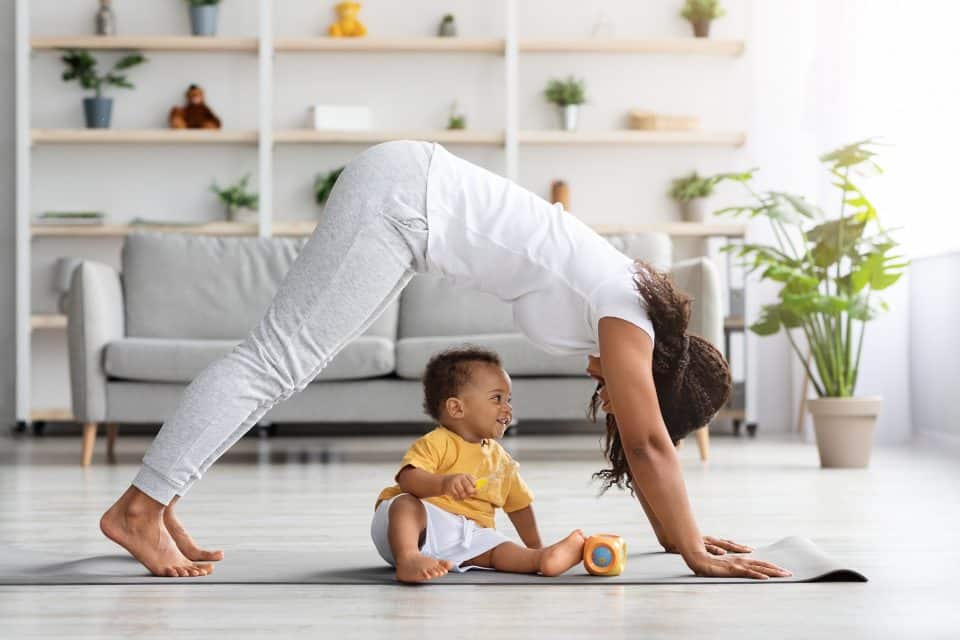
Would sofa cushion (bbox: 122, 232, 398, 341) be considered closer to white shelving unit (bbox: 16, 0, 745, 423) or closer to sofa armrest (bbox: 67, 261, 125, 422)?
sofa armrest (bbox: 67, 261, 125, 422)

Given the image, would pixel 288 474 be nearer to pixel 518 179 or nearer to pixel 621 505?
pixel 621 505

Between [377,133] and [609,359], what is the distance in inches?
163

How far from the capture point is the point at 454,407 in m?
2.03

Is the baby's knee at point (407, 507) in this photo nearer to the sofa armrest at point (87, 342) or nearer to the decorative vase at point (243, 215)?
the sofa armrest at point (87, 342)

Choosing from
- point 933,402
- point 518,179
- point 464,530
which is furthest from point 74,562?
point 518,179

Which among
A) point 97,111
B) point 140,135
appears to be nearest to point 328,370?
point 140,135

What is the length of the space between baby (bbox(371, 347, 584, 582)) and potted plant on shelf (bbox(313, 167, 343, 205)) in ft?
13.1

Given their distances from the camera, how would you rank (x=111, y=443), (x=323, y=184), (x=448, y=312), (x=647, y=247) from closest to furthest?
(x=111, y=443) < (x=647, y=247) < (x=448, y=312) < (x=323, y=184)

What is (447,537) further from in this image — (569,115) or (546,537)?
(569,115)

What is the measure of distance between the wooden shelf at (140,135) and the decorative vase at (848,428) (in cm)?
301

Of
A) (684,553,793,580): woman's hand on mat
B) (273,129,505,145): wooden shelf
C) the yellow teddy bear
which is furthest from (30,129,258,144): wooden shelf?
(684,553,793,580): woman's hand on mat

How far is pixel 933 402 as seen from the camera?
195 inches

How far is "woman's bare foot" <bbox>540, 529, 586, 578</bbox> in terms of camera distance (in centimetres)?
194

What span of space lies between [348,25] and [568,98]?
3.53 feet
